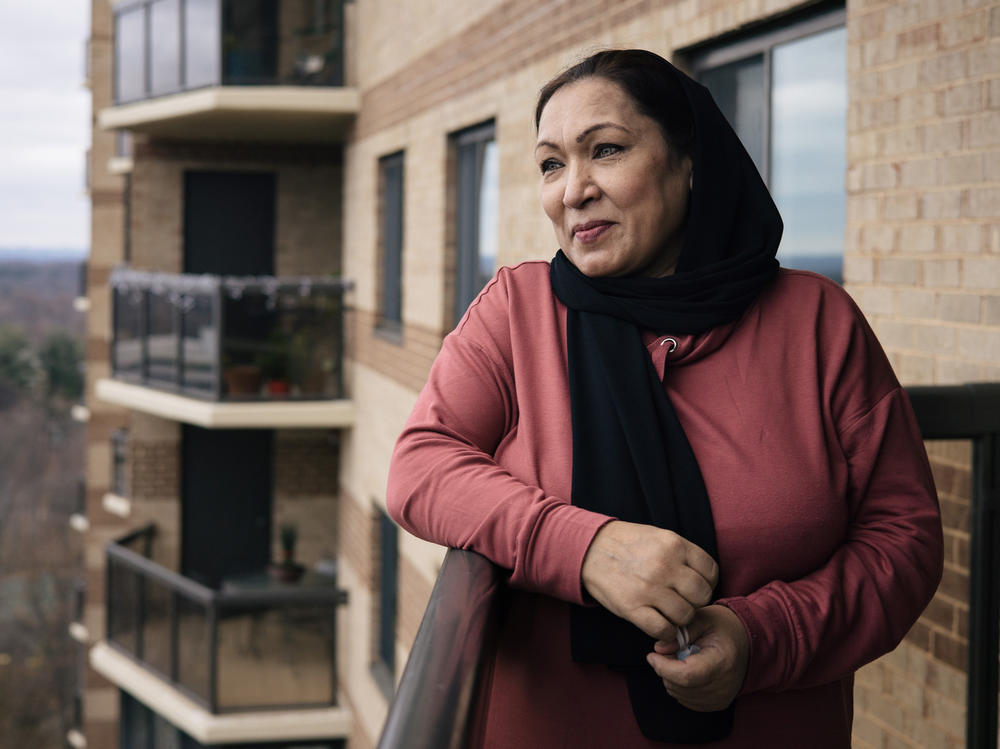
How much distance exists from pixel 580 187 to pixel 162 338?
12157 millimetres

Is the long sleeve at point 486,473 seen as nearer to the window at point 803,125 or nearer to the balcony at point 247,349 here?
the window at point 803,125

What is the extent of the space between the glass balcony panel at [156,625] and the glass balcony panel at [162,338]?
2392 millimetres

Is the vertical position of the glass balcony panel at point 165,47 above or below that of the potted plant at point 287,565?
above

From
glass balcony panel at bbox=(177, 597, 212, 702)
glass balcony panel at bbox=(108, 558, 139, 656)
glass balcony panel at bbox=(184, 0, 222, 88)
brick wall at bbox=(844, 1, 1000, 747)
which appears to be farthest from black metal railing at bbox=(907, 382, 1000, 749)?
glass balcony panel at bbox=(108, 558, 139, 656)

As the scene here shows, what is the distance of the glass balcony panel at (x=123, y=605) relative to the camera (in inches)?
532

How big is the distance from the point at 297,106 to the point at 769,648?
39.0 feet

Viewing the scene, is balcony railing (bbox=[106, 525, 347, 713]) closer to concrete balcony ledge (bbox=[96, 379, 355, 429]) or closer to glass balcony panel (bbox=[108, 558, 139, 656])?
glass balcony panel (bbox=[108, 558, 139, 656])

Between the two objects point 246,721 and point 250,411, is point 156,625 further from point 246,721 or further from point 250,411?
point 250,411

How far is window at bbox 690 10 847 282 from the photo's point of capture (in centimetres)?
441

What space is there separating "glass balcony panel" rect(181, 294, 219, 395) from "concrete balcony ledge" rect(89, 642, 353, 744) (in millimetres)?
3423

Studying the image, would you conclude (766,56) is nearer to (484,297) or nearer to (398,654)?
(484,297)

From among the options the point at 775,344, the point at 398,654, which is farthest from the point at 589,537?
the point at 398,654

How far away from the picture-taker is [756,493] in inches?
74.9

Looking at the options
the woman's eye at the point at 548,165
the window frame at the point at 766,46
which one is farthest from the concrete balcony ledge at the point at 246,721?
the woman's eye at the point at 548,165
